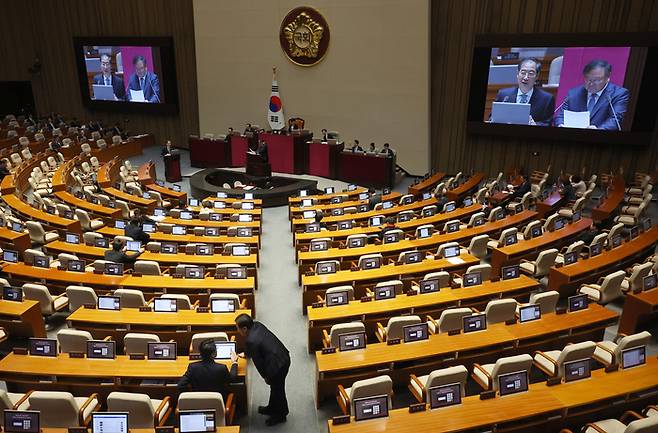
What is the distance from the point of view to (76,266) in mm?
8242

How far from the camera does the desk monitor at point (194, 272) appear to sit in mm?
→ 7802

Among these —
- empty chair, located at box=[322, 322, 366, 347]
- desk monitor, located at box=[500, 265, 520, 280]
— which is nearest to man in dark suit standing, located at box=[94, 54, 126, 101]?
desk monitor, located at box=[500, 265, 520, 280]

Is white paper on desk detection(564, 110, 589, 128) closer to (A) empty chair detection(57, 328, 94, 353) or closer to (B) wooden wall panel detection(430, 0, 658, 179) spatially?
(B) wooden wall panel detection(430, 0, 658, 179)

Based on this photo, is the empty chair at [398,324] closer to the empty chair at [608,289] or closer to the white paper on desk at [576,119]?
the empty chair at [608,289]

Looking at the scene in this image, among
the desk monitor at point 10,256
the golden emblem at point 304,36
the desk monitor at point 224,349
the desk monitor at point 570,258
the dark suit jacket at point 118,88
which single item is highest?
the golden emblem at point 304,36

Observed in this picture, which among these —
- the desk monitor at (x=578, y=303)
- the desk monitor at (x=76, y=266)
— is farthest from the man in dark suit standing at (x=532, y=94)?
the desk monitor at (x=76, y=266)

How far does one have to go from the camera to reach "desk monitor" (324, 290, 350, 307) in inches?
267

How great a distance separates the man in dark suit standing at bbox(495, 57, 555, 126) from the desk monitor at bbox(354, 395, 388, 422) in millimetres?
13461

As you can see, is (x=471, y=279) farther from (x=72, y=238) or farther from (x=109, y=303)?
(x=72, y=238)

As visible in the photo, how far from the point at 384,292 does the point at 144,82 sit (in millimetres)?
18625

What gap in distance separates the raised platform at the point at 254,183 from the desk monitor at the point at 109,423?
1053cm

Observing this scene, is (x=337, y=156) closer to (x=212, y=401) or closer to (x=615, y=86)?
(x=615, y=86)

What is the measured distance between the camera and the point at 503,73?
51.6 feet

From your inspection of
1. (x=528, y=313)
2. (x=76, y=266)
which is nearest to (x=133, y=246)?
(x=76, y=266)
